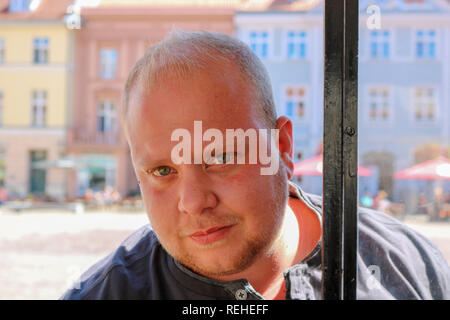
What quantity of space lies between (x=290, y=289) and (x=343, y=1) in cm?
48

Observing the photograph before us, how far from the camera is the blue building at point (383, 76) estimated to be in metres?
0.75

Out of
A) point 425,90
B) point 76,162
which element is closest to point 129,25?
point 425,90

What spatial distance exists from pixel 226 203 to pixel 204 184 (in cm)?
5

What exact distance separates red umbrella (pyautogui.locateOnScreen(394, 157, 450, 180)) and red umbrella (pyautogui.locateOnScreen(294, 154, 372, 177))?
0.09 m

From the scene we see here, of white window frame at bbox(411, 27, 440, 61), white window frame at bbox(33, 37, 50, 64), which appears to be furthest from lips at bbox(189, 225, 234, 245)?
white window frame at bbox(33, 37, 50, 64)

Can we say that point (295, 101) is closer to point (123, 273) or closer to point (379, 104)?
point (379, 104)

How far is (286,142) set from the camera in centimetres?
80

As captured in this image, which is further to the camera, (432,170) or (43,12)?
(43,12)

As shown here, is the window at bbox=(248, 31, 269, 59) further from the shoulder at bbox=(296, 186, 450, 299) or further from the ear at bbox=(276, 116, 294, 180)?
the shoulder at bbox=(296, 186, 450, 299)

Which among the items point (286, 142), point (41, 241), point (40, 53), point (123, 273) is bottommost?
point (41, 241)

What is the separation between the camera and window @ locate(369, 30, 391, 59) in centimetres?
75

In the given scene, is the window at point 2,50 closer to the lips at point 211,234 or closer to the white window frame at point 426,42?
the lips at point 211,234

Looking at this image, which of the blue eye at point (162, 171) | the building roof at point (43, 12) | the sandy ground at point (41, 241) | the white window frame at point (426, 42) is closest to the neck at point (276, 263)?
the blue eye at point (162, 171)

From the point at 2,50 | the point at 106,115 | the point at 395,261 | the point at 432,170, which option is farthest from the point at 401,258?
the point at 2,50
